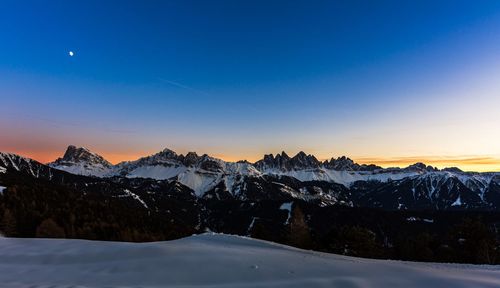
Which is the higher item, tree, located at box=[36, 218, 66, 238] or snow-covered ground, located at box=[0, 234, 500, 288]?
snow-covered ground, located at box=[0, 234, 500, 288]

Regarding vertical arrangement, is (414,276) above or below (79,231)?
above

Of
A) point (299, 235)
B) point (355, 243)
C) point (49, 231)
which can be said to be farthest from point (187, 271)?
point (49, 231)

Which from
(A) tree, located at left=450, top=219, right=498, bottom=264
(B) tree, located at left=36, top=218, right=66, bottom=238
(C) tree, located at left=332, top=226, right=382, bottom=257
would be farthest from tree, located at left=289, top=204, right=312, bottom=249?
(B) tree, located at left=36, top=218, right=66, bottom=238

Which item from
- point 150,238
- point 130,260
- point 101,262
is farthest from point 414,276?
point 150,238

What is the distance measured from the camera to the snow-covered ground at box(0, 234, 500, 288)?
44.2ft

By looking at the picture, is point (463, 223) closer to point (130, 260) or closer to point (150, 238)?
point (130, 260)

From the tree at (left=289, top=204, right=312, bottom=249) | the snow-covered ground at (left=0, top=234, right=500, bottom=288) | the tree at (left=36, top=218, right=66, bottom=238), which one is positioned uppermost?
the snow-covered ground at (left=0, top=234, right=500, bottom=288)

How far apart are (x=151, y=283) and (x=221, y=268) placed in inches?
121

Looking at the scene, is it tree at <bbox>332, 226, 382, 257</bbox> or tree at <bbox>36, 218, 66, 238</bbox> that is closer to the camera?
tree at <bbox>332, 226, 382, 257</bbox>

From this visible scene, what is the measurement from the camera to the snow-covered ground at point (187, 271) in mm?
13469

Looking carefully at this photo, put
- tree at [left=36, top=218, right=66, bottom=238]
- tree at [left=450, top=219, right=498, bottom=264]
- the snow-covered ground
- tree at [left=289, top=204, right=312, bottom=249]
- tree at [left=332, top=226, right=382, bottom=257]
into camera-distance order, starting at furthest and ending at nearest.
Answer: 1. tree at [left=36, top=218, right=66, bottom=238]
2. tree at [left=289, top=204, right=312, bottom=249]
3. tree at [left=332, top=226, right=382, bottom=257]
4. tree at [left=450, top=219, right=498, bottom=264]
5. the snow-covered ground

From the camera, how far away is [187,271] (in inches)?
601

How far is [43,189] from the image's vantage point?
138 metres

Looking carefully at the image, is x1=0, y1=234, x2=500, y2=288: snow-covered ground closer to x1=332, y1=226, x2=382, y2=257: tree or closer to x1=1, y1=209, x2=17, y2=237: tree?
x1=332, y1=226, x2=382, y2=257: tree
